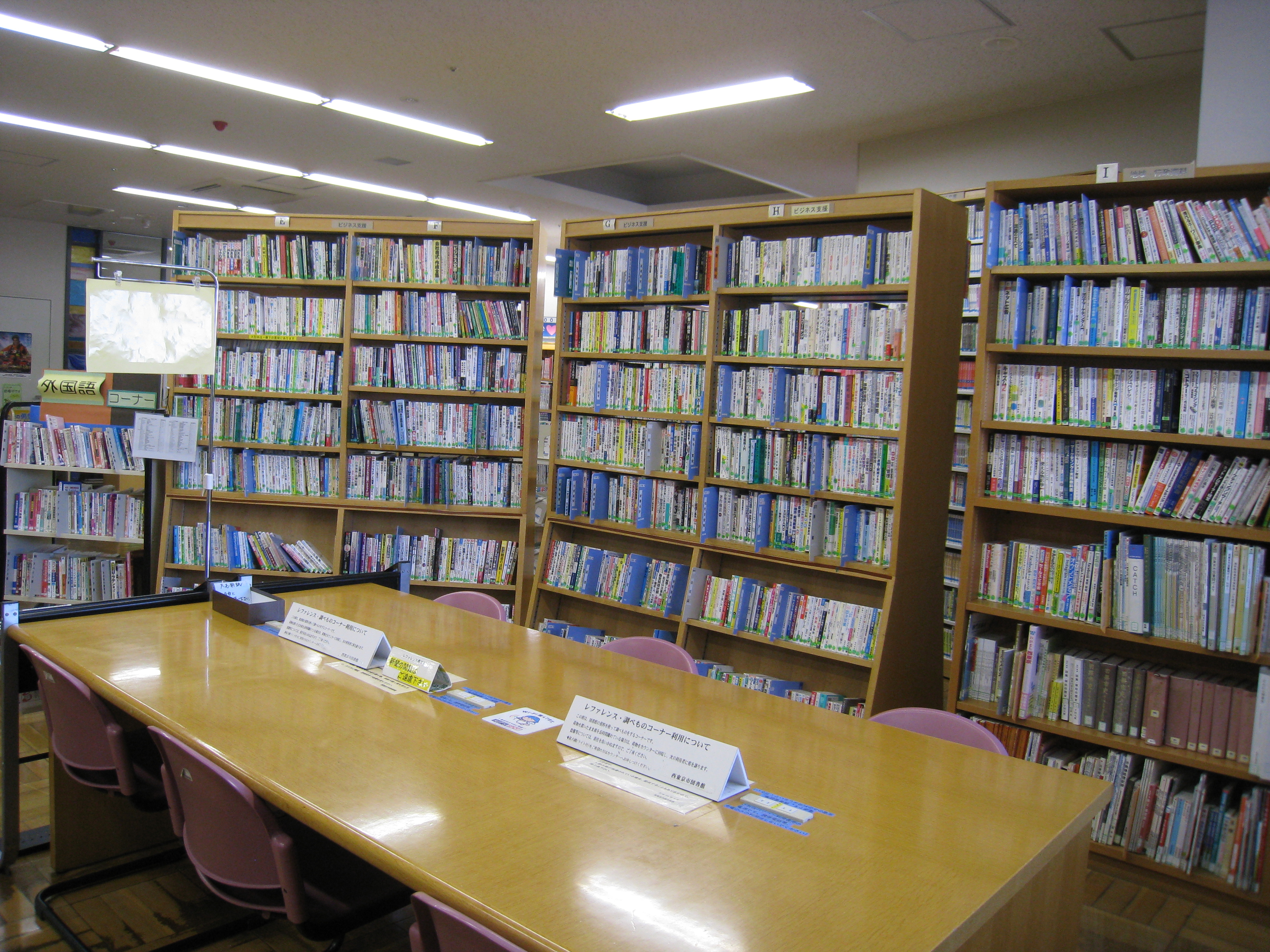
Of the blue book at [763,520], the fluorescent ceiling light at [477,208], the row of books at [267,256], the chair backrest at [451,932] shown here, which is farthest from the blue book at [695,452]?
the fluorescent ceiling light at [477,208]

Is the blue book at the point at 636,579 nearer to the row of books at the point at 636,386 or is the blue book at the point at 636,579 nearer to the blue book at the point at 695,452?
the blue book at the point at 695,452

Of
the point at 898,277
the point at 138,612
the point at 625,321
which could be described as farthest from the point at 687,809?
the point at 625,321

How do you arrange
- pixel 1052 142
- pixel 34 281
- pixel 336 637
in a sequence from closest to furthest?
1. pixel 336 637
2. pixel 1052 142
3. pixel 34 281

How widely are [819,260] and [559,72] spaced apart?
2244 millimetres

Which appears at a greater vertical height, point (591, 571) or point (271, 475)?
point (271, 475)

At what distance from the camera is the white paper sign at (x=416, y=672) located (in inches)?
92.3

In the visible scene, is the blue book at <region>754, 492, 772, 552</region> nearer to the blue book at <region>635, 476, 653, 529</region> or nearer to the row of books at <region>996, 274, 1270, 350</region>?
the blue book at <region>635, 476, 653, 529</region>

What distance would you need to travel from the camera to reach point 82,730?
2.39 meters

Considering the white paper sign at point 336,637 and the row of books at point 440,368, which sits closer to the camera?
the white paper sign at point 336,637

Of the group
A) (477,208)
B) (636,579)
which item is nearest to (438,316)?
(636,579)

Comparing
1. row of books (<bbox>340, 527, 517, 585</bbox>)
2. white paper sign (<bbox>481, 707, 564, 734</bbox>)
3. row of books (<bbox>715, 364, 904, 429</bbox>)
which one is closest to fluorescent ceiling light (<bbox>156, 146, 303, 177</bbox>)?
row of books (<bbox>340, 527, 517, 585</bbox>)

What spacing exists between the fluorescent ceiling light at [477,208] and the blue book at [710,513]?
5.64 m

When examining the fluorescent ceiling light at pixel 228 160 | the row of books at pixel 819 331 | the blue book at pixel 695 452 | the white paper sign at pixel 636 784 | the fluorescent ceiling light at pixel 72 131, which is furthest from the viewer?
the fluorescent ceiling light at pixel 228 160

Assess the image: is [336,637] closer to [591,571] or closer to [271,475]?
[591,571]
